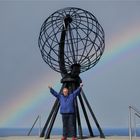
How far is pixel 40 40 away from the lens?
787 inches

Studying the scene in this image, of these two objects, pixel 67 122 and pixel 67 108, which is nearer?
pixel 67 108

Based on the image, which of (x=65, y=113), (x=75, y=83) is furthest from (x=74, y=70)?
(x=65, y=113)

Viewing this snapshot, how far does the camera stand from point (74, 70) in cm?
1838

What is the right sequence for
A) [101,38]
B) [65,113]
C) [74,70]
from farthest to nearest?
1. [101,38]
2. [74,70]
3. [65,113]

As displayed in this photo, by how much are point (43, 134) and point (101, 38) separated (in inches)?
197

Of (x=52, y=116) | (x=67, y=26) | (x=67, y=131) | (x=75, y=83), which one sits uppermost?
(x=67, y=26)

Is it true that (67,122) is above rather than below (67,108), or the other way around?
below

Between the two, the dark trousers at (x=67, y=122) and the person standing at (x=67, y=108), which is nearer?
the person standing at (x=67, y=108)

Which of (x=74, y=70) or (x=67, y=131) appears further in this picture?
(x=74, y=70)

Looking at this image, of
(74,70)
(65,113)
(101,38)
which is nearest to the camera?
(65,113)

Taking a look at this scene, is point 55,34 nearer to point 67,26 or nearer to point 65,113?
point 67,26

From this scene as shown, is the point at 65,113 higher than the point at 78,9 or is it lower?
lower

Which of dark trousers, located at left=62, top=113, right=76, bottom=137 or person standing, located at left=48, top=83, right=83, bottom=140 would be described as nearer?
person standing, located at left=48, top=83, right=83, bottom=140

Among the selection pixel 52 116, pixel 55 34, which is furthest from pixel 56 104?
pixel 55 34
